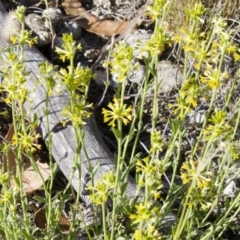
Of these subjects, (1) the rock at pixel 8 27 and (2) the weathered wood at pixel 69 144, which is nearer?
(2) the weathered wood at pixel 69 144

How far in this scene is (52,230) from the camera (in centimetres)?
222

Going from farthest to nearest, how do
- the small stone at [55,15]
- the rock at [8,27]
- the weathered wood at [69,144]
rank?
the small stone at [55,15] → the rock at [8,27] → the weathered wood at [69,144]

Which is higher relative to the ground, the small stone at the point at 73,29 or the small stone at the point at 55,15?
the small stone at the point at 55,15

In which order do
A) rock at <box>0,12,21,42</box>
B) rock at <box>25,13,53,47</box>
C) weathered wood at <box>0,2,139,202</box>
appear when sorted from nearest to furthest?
weathered wood at <box>0,2,139,202</box> → rock at <box>0,12,21,42</box> → rock at <box>25,13,53,47</box>

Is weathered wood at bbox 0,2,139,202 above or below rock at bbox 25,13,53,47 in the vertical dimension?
below

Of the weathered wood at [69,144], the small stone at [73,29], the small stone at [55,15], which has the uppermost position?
the small stone at [55,15]

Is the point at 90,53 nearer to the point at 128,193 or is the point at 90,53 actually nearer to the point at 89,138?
the point at 89,138

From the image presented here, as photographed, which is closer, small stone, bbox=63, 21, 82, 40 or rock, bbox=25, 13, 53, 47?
rock, bbox=25, 13, 53, 47

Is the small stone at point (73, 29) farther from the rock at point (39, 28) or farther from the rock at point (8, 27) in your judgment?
the rock at point (8, 27)

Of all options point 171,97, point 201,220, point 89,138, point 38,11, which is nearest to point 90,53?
point 38,11

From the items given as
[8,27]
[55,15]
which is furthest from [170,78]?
[8,27]

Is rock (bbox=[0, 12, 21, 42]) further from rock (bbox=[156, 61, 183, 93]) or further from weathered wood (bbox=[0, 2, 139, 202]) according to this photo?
rock (bbox=[156, 61, 183, 93])

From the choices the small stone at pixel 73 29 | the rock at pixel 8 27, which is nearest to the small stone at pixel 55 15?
the small stone at pixel 73 29

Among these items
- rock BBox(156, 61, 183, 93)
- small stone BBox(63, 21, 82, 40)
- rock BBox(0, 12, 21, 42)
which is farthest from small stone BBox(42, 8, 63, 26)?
rock BBox(156, 61, 183, 93)
